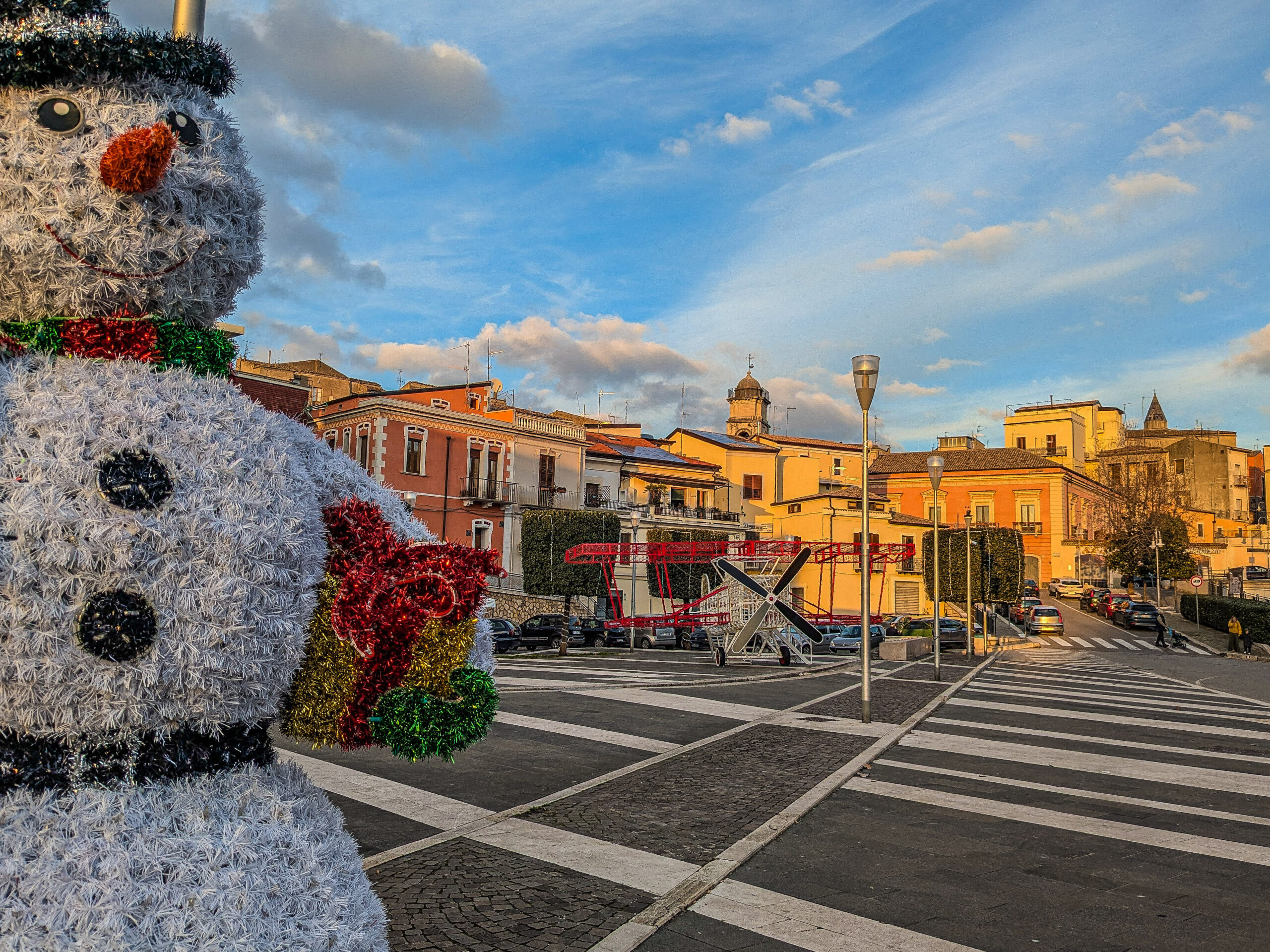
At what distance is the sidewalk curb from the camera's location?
5207 millimetres

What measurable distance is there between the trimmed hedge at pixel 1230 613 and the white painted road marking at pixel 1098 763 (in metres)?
27.4

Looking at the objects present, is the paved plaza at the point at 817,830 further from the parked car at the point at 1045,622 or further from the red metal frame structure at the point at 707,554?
the parked car at the point at 1045,622

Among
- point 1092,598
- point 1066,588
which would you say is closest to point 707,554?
point 1092,598

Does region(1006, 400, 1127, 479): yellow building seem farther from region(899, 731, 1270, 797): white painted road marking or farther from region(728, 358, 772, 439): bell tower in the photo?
region(899, 731, 1270, 797): white painted road marking

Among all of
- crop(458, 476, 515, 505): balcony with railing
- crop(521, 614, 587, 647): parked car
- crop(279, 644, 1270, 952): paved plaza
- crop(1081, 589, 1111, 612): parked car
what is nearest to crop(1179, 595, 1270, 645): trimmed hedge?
crop(1081, 589, 1111, 612): parked car

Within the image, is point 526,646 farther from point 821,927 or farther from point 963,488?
point 963,488

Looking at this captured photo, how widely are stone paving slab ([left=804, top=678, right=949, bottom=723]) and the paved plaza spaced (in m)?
0.17

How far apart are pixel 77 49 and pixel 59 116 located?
0.24 meters

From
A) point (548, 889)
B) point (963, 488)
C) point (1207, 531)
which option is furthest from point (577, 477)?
point (1207, 531)

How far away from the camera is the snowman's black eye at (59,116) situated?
2.96 meters

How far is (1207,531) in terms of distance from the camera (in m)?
73.5

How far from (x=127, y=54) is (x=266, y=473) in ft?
5.09

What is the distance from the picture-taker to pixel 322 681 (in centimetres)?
310

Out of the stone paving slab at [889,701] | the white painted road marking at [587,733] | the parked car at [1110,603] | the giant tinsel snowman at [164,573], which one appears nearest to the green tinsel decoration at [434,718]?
the giant tinsel snowman at [164,573]
